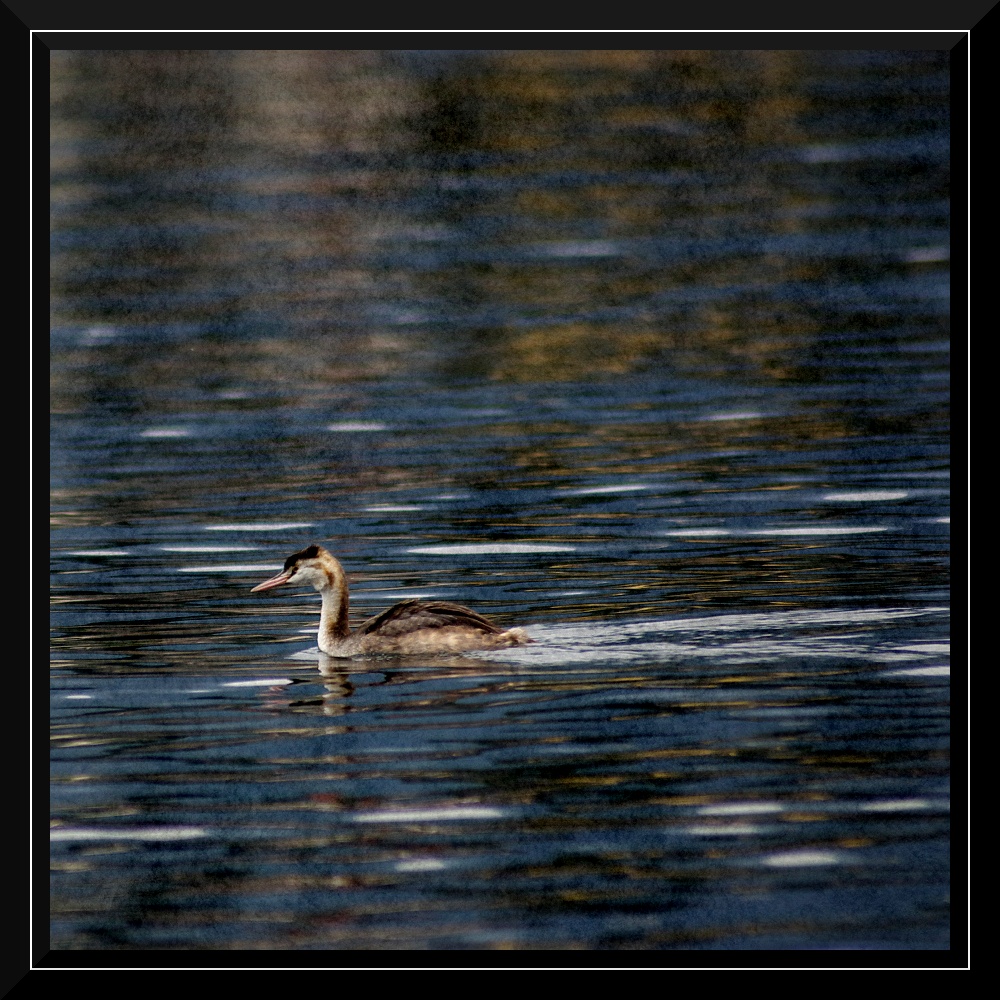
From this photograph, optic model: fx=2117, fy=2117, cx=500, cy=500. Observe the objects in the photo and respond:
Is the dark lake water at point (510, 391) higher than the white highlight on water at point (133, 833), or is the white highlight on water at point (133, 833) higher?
the dark lake water at point (510, 391)

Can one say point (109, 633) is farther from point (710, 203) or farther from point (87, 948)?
point (710, 203)

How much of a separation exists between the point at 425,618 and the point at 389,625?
0.70ft

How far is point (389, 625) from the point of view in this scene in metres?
7.78

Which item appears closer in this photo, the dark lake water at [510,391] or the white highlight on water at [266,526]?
the dark lake water at [510,391]

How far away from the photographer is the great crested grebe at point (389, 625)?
7543 millimetres

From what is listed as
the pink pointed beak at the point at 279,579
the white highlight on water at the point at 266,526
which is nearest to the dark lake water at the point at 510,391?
the white highlight on water at the point at 266,526

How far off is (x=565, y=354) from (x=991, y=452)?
4.85 feet

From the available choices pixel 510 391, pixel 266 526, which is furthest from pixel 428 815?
pixel 510 391

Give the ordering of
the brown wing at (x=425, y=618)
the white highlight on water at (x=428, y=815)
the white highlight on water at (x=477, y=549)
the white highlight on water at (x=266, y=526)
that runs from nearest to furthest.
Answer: the white highlight on water at (x=428, y=815) < the white highlight on water at (x=266, y=526) < the white highlight on water at (x=477, y=549) < the brown wing at (x=425, y=618)

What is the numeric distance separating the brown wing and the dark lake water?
0.29 m

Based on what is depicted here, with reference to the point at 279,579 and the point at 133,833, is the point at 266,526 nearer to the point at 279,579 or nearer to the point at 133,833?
the point at 279,579

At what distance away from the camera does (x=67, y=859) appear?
6914 mm

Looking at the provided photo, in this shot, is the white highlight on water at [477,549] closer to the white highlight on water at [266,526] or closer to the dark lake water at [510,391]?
the dark lake water at [510,391]
